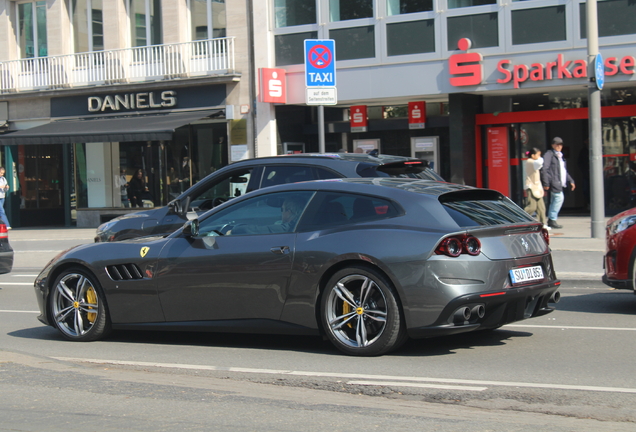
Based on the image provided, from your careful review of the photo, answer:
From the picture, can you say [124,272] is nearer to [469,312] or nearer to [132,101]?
[469,312]

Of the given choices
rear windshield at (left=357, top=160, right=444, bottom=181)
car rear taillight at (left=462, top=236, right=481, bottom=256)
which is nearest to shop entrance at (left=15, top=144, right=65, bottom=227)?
rear windshield at (left=357, top=160, right=444, bottom=181)

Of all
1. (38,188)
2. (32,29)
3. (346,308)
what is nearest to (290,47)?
(32,29)

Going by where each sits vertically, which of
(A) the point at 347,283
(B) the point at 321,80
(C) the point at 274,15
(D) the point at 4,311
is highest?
(C) the point at 274,15

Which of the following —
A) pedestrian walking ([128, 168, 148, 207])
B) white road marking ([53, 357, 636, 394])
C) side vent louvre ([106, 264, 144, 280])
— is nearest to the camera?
white road marking ([53, 357, 636, 394])

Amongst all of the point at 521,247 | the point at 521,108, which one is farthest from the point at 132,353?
the point at 521,108

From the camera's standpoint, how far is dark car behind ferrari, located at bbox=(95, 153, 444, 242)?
336 inches

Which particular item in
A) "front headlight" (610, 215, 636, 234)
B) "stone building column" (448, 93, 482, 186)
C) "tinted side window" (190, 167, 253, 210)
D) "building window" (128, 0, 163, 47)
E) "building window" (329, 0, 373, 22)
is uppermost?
"building window" (128, 0, 163, 47)

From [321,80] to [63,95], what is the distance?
49.3 feet

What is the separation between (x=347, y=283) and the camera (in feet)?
21.0

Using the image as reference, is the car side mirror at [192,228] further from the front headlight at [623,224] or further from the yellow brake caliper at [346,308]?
the front headlight at [623,224]

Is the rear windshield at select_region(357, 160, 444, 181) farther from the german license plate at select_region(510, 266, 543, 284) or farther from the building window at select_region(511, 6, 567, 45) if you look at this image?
the building window at select_region(511, 6, 567, 45)

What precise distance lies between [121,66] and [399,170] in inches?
711

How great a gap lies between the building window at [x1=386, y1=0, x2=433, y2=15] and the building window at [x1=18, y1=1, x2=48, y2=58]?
12.1m

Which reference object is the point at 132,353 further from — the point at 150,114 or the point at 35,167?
the point at 35,167
